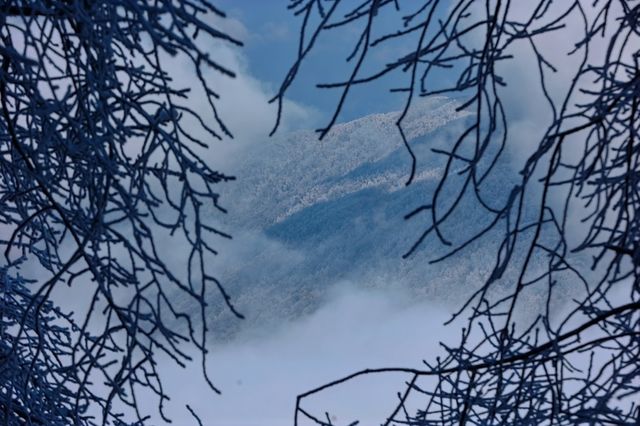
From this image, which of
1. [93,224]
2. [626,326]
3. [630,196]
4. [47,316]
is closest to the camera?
[93,224]

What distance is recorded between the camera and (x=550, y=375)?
7.80 feet

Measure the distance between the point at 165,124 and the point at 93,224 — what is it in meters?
0.35

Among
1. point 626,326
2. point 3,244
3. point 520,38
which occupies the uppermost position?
point 3,244

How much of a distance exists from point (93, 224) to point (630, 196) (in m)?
1.40

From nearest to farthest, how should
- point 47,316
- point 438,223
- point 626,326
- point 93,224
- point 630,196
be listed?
point 438,223 → point 93,224 → point 630,196 → point 626,326 → point 47,316

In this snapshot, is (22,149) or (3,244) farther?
(3,244)

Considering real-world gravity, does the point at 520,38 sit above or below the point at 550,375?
above

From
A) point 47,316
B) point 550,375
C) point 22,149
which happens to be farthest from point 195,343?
point 47,316

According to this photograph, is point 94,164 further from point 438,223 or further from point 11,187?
point 11,187

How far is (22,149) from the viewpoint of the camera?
231 centimetres

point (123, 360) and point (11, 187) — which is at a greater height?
point (11, 187)

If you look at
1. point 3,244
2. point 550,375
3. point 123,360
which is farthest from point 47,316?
point 550,375

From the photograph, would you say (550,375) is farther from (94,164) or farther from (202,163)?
(94,164)

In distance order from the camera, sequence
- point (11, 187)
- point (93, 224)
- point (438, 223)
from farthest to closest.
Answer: point (11, 187) < point (93, 224) < point (438, 223)
